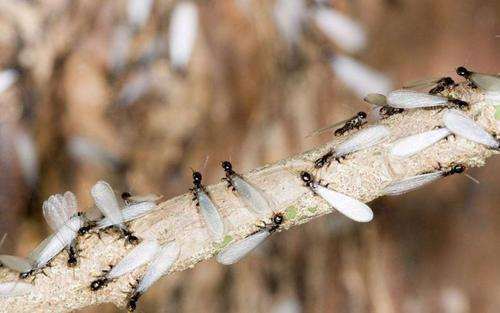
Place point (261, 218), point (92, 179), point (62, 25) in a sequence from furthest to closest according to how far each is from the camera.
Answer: point (92, 179) → point (62, 25) → point (261, 218)

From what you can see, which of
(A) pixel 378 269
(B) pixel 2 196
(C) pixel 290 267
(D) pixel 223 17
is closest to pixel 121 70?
(D) pixel 223 17

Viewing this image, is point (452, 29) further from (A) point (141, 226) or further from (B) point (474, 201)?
(A) point (141, 226)

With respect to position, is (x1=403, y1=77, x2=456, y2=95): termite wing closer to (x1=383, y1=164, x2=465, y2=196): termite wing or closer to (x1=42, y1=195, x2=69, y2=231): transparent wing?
(x1=383, y1=164, x2=465, y2=196): termite wing

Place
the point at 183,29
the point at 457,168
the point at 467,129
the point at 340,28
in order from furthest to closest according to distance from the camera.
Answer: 1. the point at 340,28
2. the point at 183,29
3. the point at 457,168
4. the point at 467,129

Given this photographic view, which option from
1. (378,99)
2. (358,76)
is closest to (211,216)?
(378,99)

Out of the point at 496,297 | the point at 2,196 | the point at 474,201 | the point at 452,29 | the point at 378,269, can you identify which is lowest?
the point at 496,297

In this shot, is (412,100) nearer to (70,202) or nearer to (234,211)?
(234,211)

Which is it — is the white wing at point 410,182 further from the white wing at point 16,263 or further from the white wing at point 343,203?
the white wing at point 16,263
